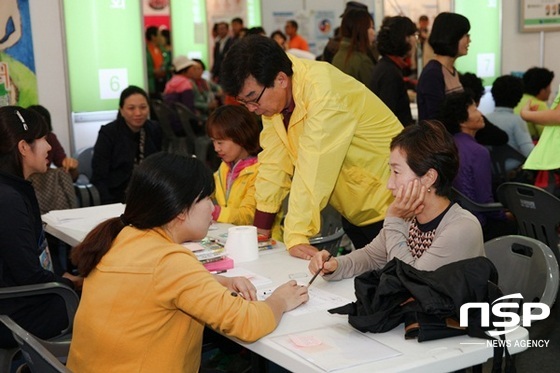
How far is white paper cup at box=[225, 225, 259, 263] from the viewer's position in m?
2.71

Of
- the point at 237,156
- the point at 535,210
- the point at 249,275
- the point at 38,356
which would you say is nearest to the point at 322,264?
the point at 249,275

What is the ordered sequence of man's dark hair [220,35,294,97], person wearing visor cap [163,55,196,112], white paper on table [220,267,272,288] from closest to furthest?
white paper on table [220,267,272,288]
man's dark hair [220,35,294,97]
person wearing visor cap [163,55,196,112]

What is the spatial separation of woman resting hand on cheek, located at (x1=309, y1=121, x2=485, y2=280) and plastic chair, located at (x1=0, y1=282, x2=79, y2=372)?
938mm

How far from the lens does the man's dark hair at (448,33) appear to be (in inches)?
162

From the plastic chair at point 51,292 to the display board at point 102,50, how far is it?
3481 mm

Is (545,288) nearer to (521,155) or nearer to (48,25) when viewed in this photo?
(521,155)

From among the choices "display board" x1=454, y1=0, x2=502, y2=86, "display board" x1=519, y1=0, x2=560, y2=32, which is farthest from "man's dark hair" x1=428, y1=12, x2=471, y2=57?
"display board" x1=519, y1=0, x2=560, y2=32

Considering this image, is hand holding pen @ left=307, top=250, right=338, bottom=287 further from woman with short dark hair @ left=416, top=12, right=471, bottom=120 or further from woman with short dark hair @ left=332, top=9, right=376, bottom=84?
woman with short dark hair @ left=332, top=9, right=376, bottom=84

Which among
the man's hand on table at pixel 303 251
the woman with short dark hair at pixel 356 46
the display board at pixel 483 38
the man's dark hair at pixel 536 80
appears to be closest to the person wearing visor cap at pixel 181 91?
the display board at pixel 483 38

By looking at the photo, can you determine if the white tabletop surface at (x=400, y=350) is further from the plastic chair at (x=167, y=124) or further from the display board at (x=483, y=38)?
the display board at (x=483, y=38)

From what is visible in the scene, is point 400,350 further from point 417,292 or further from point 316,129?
point 316,129

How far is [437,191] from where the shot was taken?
2252mm

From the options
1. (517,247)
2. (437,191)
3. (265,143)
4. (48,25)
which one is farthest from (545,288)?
(48,25)

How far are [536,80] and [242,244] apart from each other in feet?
13.4
